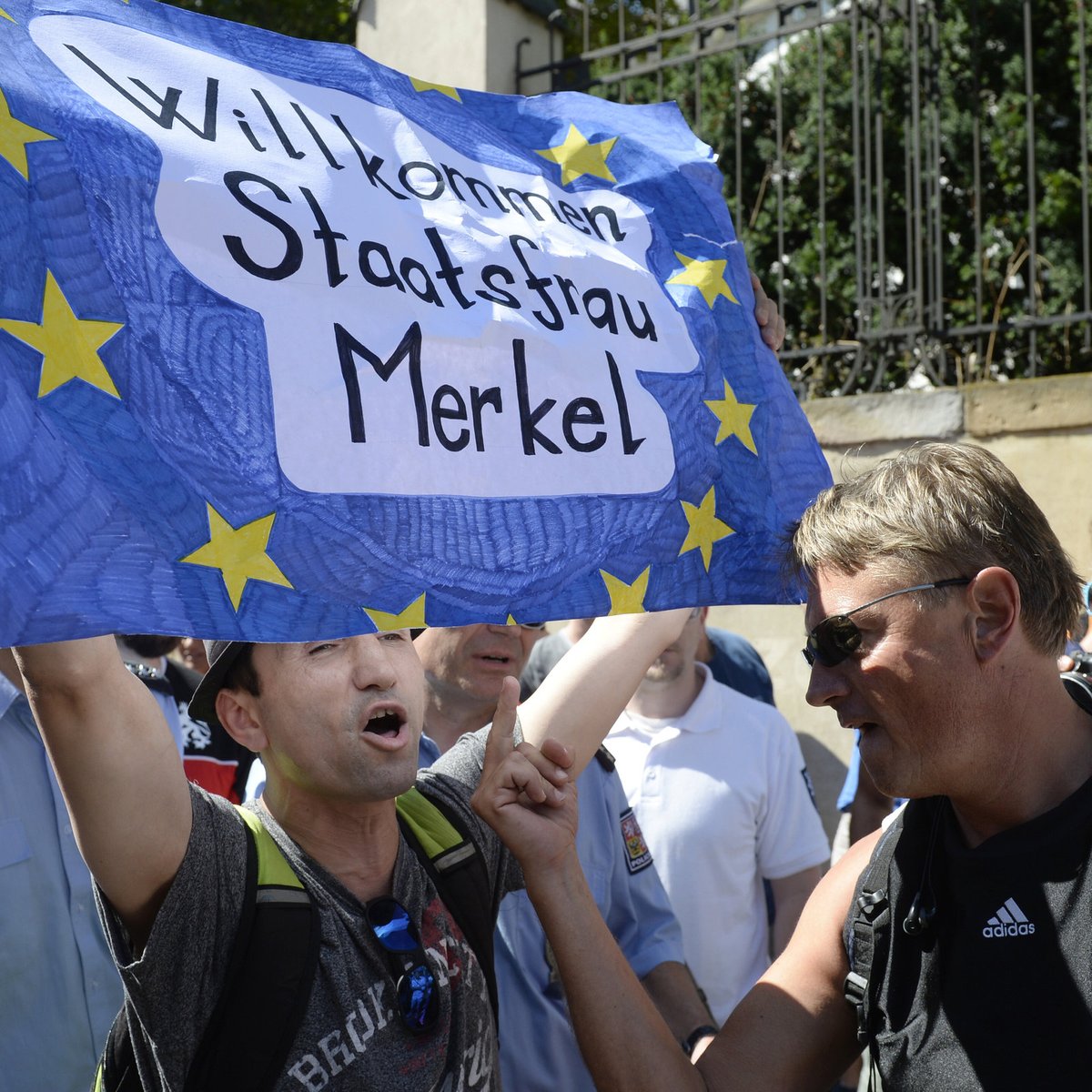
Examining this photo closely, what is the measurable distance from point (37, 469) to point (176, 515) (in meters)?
0.19

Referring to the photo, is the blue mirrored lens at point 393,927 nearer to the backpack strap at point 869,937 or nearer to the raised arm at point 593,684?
the raised arm at point 593,684

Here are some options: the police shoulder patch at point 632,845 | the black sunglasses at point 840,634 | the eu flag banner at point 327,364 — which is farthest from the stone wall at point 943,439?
the black sunglasses at point 840,634

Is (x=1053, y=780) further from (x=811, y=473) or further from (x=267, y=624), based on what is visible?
(x=267, y=624)

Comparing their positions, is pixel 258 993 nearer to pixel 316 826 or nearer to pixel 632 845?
pixel 316 826

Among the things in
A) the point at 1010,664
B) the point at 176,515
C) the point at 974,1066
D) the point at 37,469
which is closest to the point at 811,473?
the point at 1010,664

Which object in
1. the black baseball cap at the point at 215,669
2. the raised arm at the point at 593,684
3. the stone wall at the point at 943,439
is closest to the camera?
the black baseball cap at the point at 215,669

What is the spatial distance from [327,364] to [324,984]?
34.0 inches

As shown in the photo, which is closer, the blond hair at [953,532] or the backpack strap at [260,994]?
the backpack strap at [260,994]

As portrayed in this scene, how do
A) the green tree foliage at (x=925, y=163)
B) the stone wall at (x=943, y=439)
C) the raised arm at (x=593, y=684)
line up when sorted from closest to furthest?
the raised arm at (x=593, y=684), the stone wall at (x=943, y=439), the green tree foliage at (x=925, y=163)

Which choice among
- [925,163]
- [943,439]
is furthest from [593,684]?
[925,163]

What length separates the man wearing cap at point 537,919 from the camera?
260 centimetres

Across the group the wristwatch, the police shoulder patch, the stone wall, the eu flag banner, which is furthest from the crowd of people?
the stone wall

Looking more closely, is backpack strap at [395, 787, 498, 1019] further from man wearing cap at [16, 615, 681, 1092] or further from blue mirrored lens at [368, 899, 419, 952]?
blue mirrored lens at [368, 899, 419, 952]

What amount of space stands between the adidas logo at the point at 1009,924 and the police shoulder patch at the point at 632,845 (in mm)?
1228
